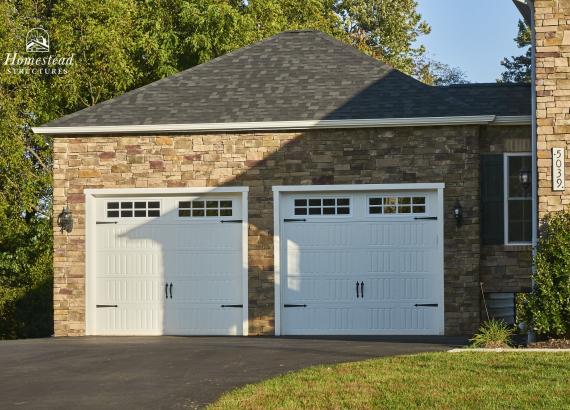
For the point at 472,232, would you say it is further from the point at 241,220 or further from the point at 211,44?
the point at 211,44

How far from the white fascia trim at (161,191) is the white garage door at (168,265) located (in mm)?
161

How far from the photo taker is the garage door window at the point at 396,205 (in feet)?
61.8

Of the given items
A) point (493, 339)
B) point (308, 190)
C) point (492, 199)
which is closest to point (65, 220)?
point (308, 190)

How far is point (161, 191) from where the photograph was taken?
19328mm

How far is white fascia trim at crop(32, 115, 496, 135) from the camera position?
18.5m

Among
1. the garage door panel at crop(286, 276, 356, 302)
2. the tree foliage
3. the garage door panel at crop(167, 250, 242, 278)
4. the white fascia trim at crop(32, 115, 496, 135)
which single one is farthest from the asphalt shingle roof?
the tree foliage

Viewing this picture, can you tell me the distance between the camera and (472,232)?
18.5 meters

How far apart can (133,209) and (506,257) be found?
255 inches

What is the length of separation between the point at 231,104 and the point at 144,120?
156 centimetres

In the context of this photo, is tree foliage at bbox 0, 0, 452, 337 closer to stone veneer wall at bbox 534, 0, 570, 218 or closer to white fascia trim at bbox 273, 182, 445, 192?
white fascia trim at bbox 273, 182, 445, 192

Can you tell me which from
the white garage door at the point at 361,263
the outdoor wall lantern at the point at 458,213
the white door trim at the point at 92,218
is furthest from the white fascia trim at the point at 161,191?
the outdoor wall lantern at the point at 458,213

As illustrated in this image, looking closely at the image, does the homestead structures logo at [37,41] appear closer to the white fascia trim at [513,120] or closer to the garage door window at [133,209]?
the garage door window at [133,209]

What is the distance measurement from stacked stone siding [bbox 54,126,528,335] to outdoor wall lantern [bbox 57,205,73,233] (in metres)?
0.13

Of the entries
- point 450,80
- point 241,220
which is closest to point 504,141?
point 241,220
